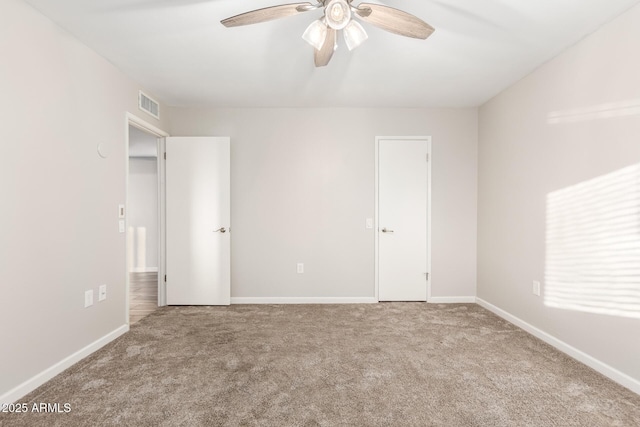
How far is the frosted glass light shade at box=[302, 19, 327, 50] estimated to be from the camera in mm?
1785

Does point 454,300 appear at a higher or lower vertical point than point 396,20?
lower

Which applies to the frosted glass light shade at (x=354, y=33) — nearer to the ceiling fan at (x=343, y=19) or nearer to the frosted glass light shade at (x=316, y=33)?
the ceiling fan at (x=343, y=19)

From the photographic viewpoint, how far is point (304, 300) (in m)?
3.96

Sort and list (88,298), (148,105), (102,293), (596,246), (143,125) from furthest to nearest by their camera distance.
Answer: (148,105) < (143,125) < (102,293) < (88,298) < (596,246)

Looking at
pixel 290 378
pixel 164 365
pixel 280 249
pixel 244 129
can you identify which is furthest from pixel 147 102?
pixel 290 378

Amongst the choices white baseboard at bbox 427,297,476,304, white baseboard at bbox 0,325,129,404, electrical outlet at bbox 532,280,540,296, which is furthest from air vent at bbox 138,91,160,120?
electrical outlet at bbox 532,280,540,296

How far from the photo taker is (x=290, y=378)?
214 cm

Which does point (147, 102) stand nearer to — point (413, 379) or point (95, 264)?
point (95, 264)

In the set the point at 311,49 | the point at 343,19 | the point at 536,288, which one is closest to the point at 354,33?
the point at 343,19

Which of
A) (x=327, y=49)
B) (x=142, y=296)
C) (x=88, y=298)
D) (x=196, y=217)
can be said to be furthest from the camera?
(x=142, y=296)

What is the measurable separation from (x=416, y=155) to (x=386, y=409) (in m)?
3.01

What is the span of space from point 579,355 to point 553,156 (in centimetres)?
162

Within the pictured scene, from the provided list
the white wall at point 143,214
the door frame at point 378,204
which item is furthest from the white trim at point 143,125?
the white wall at point 143,214

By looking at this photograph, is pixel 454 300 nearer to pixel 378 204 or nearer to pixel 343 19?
pixel 378 204
